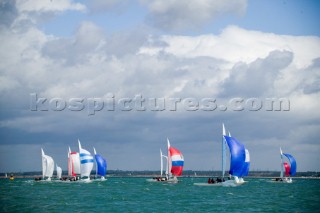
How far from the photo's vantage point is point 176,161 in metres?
106

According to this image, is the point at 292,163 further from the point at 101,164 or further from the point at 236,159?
the point at 236,159

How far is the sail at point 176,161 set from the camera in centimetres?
10538

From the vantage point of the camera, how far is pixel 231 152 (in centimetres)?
8356

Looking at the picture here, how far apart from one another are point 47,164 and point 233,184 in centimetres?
5810

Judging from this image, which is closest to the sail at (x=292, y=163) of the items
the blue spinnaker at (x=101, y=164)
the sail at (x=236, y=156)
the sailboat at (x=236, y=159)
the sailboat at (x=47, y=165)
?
the blue spinnaker at (x=101, y=164)

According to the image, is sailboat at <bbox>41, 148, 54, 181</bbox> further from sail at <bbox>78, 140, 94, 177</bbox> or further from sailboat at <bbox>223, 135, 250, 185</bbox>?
sailboat at <bbox>223, 135, 250, 185</bbox>

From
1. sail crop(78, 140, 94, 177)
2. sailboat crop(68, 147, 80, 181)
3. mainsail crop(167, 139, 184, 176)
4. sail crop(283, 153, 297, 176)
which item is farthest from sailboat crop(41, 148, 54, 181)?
sail crop(283, 153, 297, 176)

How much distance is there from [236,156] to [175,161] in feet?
79.6

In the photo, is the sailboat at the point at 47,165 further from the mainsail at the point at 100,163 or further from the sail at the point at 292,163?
the sail at the point at 292,163

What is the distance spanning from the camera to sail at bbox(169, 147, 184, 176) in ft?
346

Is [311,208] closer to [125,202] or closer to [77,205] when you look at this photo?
[125,202]

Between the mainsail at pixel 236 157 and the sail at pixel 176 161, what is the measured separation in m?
22.7

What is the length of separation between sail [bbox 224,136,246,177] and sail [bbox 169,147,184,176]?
894 inches

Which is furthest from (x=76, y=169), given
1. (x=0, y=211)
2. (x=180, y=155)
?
(x=0, y=211)
